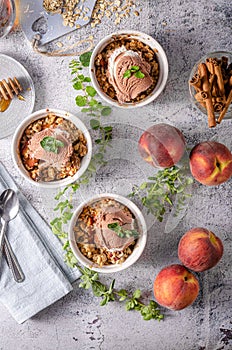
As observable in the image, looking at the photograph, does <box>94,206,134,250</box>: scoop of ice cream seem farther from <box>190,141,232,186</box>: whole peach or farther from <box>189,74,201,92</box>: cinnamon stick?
<box>189,74,201,92</box>: cinnamon stick

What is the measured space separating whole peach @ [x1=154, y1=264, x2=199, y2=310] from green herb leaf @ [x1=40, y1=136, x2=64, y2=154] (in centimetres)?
40

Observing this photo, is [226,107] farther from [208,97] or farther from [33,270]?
[33,270]

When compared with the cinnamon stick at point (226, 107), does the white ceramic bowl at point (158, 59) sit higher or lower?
higher

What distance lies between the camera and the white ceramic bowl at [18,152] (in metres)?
1.42

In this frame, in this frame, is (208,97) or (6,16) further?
(6,16)

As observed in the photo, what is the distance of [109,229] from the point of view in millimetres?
1367

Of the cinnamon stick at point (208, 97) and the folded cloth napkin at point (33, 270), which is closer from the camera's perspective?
the cinnamon stick at point (208, 97)

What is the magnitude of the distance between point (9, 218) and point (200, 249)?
0.50m

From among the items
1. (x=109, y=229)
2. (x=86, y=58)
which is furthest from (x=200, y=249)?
(x=86, y=58)

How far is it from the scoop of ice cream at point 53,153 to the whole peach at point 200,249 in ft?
1.17

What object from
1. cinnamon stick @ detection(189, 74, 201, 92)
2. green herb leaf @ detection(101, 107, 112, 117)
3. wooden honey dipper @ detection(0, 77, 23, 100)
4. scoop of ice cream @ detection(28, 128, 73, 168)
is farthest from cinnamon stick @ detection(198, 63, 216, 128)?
wooden honey dipper @ detection(0, 77, 23, 100)

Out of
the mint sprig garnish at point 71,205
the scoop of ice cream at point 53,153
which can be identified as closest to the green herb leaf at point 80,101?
the mint sprig garnish at point 71,205

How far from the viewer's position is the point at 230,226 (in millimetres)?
1503

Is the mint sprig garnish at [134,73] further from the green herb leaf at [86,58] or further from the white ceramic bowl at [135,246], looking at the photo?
the white ceramic bowl at [135,246]
